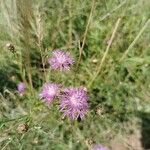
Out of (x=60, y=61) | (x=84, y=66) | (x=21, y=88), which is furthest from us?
(x=84, y=66)

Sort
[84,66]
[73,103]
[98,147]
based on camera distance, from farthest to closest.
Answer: [84,66] < [98,147] < [73,103]

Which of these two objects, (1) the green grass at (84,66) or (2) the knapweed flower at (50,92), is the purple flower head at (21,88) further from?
(2) the knapweed flower at (50,92)

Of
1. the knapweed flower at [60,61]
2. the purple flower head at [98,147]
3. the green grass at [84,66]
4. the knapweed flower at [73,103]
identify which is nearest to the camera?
the knapweed flower at [73,103]

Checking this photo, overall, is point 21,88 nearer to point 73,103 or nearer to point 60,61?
point 60,61

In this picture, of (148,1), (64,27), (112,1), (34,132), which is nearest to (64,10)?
(64,27)

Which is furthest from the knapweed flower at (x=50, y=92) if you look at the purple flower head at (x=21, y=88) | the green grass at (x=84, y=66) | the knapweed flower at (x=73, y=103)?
the purple flower head at (x=21, y=88)

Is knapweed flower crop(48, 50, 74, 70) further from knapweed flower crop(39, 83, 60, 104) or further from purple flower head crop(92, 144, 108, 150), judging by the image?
purple flower head crop(92, 144, 108, 150)

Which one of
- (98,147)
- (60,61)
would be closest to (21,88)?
(60,61)
